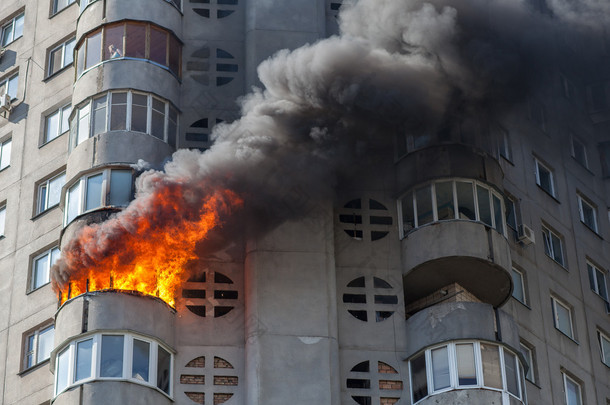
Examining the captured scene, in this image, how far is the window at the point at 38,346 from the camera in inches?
1495

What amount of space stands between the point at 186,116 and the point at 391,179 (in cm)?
668

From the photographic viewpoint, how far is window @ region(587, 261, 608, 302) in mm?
44969

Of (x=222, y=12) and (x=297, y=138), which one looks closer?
(x=297, y=138)

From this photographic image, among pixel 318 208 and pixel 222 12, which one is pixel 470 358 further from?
pixel 222 12

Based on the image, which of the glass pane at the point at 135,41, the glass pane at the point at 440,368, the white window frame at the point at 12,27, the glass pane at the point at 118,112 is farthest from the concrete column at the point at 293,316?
Result: the white window frame at the point at 12,27

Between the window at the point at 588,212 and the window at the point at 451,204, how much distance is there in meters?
7.87

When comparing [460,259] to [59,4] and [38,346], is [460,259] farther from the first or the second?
[59,4]

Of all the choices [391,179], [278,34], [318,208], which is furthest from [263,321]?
[278,34]

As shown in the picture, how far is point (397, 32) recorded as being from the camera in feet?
139

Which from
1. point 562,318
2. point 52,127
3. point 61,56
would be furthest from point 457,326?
point 61,56

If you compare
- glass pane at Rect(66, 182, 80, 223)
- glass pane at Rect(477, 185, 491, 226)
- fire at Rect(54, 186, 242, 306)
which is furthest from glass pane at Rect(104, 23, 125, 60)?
glass pane at Rect(477, 185, 491, 226)

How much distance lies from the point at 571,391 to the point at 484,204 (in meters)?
6.77

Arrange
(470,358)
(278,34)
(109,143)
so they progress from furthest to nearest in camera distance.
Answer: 1. (278,34)
2. (109,143)
3. (470,358)

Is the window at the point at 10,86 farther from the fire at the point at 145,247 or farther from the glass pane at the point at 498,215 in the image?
the glass pane at the point at 498,215
